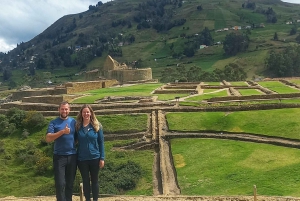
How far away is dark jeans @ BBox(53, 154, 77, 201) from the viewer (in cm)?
782

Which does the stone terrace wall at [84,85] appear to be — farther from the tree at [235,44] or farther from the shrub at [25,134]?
the tree at [235,44]

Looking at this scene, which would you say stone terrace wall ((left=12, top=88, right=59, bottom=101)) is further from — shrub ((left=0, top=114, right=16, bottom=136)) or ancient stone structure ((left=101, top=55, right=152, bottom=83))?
ancient stone structure ((left=101, top=55, right=152, bottom=83))

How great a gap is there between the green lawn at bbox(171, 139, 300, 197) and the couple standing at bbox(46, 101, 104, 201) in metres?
7.88

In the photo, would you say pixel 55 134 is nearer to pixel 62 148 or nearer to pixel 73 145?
pixel 62 148

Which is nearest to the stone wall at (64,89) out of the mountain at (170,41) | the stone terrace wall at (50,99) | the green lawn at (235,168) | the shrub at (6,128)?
the stone terrace wall at (50,99)

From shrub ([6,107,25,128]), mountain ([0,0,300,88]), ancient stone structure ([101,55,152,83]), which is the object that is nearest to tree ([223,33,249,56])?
mountain ([0,0,300,88])

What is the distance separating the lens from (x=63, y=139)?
775cm

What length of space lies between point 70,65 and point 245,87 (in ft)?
309

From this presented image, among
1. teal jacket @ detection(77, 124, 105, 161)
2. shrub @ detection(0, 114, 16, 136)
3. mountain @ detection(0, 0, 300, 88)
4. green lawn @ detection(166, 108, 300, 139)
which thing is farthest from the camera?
mountain @ detection(0, 0, 300, 88)

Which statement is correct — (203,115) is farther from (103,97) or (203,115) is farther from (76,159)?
(76,159)

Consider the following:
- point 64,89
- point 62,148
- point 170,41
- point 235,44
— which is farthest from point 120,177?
point 170,41

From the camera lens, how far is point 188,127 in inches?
942

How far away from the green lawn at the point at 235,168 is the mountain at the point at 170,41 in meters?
47.3

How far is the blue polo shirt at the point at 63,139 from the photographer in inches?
305
